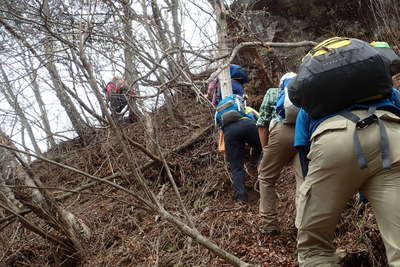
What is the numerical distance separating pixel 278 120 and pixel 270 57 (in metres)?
5.39

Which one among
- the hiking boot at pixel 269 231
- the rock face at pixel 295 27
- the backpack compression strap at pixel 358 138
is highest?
the rock face at pixel 295 27

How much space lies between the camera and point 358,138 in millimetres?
2357

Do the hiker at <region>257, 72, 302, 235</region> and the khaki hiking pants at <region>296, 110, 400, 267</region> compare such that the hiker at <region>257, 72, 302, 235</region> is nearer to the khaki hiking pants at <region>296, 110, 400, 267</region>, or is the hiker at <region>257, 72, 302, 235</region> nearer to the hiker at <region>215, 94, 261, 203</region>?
the hiker at <region>215, 94, 261, 203</region>

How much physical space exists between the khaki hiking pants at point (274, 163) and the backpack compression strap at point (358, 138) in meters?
1.61

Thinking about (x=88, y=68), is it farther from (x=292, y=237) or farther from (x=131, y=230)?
(x=131, y=230)

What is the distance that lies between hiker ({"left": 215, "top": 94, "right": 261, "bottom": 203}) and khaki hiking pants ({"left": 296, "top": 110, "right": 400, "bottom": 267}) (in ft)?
8.88

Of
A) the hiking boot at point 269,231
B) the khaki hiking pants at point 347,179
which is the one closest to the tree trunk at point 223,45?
the hiking boot at point 269,231

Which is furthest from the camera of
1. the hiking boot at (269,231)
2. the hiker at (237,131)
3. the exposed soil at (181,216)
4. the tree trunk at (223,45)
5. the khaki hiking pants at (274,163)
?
the tree trunk at (223,45)

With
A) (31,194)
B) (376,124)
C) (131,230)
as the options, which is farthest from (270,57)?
(376,124)

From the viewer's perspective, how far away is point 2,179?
18.2 ft

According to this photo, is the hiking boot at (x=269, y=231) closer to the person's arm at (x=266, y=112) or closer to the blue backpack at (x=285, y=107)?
the person's arm at (x=266, y=112)

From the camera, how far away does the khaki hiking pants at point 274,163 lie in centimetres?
407

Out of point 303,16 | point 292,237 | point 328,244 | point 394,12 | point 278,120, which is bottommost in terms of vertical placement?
point 292,237

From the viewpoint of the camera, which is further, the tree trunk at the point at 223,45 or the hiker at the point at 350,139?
the tree trunk at the point at 223,45
